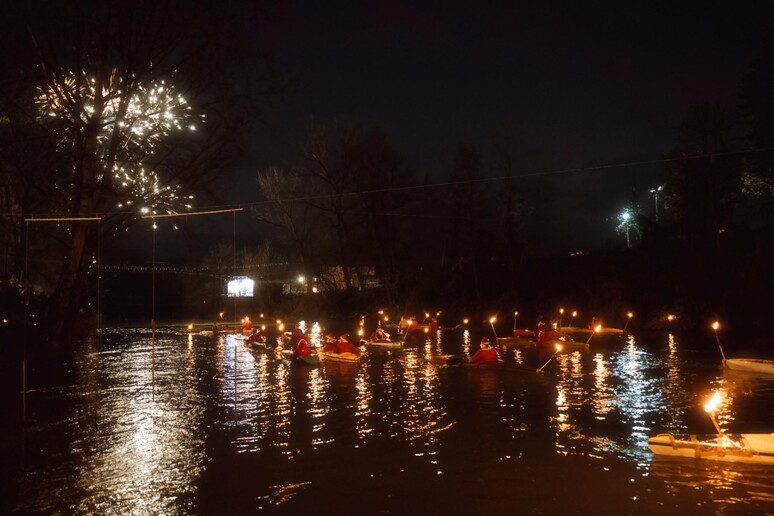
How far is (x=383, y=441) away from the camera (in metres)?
12.4

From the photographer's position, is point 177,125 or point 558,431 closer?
point 558,431

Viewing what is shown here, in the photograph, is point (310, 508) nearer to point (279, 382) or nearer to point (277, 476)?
point (277, 476)

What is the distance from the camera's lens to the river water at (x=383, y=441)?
9117 mm

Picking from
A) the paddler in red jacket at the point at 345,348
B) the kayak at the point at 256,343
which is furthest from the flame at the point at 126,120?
the kayak at the point at 256,343

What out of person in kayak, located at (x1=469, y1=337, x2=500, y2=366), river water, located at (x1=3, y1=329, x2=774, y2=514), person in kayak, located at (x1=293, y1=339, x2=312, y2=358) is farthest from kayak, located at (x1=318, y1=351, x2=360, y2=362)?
person in kayak, located at (x1=469, y1=337, x2=500, y2=366)

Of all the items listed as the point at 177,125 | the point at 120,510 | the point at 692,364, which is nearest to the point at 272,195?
the point at 177,125

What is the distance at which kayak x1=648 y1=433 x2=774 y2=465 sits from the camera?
10398 mm

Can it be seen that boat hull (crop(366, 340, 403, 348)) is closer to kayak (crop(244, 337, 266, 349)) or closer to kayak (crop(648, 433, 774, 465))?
kayak (crop(244, 337, 266, 349))

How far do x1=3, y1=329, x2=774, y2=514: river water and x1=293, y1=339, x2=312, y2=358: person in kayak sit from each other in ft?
4.95

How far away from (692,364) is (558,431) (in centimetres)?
1239

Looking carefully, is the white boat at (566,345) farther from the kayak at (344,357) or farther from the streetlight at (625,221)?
the streetlight at (625,221)

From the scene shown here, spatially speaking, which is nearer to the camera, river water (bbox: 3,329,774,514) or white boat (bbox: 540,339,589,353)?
river water (bbox: 3,329,774,514)

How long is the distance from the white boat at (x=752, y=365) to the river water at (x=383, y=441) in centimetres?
66

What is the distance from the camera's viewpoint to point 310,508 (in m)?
8.82
